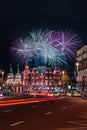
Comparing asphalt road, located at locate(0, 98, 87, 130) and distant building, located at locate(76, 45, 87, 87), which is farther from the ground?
distant building, located at locate(76, 45, 87, 87)

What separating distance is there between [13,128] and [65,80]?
455ft

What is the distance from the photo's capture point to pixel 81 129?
62.1 feet

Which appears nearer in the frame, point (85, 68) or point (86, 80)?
point (86, 80)

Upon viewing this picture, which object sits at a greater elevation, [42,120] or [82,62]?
[82,62]

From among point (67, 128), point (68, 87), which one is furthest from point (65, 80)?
point (67, 128)

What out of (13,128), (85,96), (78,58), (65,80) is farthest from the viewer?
(78,58)

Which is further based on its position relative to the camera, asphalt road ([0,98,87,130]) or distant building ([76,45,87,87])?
distant building ([76,45,87,87])

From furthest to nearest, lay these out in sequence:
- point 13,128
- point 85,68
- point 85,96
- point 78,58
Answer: point 78,58 → point 85,68 → point 85,96 → point 13,128

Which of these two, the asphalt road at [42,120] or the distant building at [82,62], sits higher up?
the distant building at [82,62]

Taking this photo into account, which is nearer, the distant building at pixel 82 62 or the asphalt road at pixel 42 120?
the asphalt road at pixel 42 120

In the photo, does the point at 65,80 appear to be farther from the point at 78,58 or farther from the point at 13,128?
the point at 13,128

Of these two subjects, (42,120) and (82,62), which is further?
(82,62)

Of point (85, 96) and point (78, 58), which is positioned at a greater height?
point (78, 58)

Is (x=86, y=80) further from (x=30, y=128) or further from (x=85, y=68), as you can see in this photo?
(x=30, y=128)
